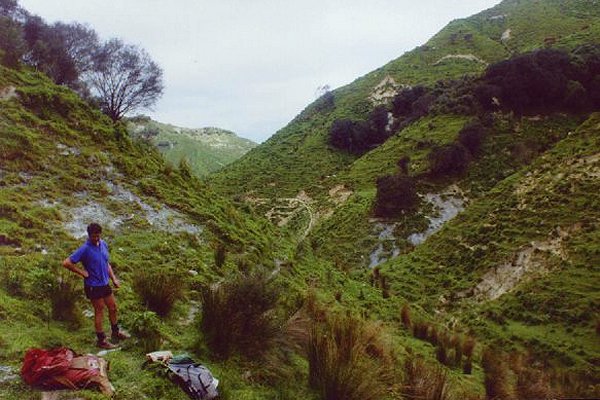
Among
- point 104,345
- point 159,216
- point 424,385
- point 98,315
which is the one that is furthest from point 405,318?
point 98,315

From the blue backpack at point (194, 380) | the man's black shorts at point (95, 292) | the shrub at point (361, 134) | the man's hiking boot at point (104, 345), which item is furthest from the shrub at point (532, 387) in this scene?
the shrub at point (361, 134)

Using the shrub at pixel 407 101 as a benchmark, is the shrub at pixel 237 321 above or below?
below

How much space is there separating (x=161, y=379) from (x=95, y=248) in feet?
6.83

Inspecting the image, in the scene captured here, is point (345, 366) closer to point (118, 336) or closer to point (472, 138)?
point (118, 336)

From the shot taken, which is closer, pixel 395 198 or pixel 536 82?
pixel 395 198

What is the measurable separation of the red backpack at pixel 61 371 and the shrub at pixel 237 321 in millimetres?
2127

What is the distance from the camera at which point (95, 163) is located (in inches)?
577

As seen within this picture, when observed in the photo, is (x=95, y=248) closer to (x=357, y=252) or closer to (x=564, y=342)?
(x=564, y=342)

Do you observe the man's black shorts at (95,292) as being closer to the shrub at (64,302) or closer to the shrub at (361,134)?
the shrub at (64,302)

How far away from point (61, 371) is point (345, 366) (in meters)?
3.46

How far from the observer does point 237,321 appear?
709cm

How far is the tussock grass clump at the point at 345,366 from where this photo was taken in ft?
19.1

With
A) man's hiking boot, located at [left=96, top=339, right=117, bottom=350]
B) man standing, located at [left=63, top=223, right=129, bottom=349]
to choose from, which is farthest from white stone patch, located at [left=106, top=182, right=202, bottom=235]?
man's hiking boot, located at [left=96, top=339, right=117, bottom=350]

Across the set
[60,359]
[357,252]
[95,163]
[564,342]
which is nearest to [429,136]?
[357,252]
